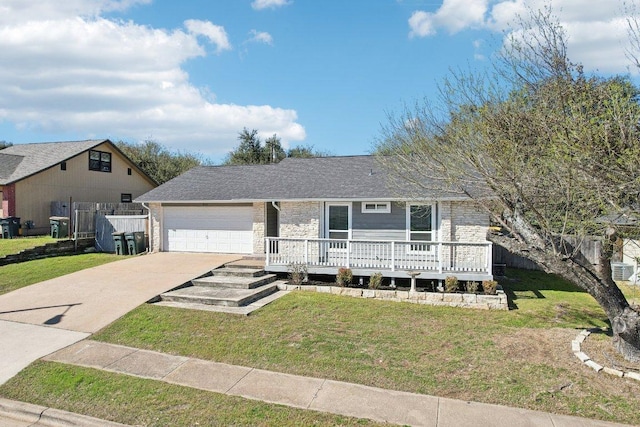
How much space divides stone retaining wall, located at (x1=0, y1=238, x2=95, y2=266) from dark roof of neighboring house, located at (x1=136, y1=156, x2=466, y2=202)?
3.92 m

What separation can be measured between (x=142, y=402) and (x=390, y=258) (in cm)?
873

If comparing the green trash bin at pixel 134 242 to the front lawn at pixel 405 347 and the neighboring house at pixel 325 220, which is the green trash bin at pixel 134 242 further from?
the front lawn at pixel 405 347

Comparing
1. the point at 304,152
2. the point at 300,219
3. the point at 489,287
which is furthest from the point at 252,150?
the point at 489,287

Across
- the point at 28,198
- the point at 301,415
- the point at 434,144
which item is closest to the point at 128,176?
the point at 28,198

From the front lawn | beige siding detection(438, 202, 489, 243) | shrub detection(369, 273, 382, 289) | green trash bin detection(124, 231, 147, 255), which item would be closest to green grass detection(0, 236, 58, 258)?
green trash bin detection(124, 231, 147, 255)

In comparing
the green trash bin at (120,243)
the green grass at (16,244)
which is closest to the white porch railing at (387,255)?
the green trash bin at (120,243)

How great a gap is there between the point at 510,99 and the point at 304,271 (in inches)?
292

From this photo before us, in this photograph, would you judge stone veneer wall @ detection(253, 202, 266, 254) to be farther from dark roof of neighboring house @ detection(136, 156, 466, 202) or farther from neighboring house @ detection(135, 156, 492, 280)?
dark roof of neighboring house @ detection(136, 156, 466, 202)

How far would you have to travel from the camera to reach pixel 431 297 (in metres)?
11.0

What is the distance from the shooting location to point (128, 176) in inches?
1097

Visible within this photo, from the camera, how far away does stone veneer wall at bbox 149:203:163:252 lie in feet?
57.7

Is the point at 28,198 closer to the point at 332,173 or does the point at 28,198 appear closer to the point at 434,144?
the point at 332,173

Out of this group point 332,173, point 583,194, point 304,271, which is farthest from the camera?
point 332,173

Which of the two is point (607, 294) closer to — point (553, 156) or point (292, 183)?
point (553, 156)
